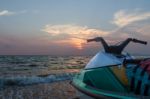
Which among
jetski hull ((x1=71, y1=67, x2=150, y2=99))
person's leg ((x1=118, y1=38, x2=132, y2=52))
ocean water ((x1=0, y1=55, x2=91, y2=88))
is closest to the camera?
jetski hull ((x1=71, y1=67, x2=150, y2=99))

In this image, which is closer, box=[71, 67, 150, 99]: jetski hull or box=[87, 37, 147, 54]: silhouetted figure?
box=[71, 67, 150, 99]: jetski hull

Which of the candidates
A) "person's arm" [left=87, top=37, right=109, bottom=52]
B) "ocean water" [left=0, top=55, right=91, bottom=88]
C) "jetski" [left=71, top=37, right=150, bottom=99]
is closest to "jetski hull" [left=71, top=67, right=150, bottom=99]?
"jetski" [left=71, top=37, right=150, bottom=99]

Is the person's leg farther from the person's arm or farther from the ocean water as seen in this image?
the ocean water

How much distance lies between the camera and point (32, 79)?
20109 millimetres

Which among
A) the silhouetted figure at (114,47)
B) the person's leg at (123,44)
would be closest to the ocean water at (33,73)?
the silhouetted figure at (114,47)

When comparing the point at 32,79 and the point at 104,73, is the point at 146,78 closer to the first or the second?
the point at 104,73

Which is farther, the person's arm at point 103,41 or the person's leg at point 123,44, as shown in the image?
the person's leg at point 123,44

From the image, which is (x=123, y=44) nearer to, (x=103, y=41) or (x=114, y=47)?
(x=114, y=47)

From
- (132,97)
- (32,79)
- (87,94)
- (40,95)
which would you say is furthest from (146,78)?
(32,79)

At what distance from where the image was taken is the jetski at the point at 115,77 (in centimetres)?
588

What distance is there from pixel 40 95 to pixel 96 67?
542 centimetres

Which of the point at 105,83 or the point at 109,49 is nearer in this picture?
the point at 105,83

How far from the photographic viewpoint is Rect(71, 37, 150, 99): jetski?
5.88 meters

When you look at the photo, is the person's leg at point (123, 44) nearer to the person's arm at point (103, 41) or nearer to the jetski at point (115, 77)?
the jetski at point (115, 77)
